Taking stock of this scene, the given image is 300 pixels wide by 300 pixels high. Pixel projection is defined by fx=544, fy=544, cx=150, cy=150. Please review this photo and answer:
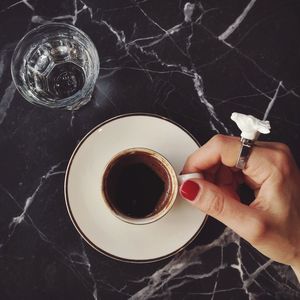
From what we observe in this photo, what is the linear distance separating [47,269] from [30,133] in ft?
0.98

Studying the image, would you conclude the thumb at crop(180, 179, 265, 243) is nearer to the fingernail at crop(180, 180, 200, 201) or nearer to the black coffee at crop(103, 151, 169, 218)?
the fingernail at crop(180, 180, 200, 201)

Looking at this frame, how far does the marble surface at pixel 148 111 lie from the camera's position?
3.86 ft

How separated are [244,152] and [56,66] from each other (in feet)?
1.56

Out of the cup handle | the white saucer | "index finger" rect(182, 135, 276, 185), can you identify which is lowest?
the white saucer

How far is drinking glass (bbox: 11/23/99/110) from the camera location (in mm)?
1170

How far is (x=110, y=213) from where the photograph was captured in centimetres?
115

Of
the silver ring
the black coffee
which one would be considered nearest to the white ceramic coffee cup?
the black coffee

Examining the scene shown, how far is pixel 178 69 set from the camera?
1.22 metres

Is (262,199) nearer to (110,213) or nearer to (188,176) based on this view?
(188,176)

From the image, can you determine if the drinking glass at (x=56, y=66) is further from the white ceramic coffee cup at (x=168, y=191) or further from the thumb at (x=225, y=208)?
the thumb at (x=225, y=208)

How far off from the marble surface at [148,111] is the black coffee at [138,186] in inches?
4.8

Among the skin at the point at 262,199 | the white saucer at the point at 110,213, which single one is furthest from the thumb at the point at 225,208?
the white saucer at the point at 110,213

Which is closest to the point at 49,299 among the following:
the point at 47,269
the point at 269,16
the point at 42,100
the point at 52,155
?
the point at 47,269

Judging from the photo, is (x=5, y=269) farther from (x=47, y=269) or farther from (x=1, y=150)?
(x=1, y=150)
